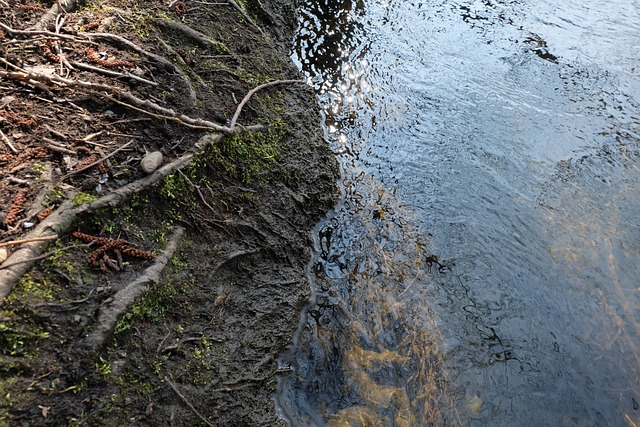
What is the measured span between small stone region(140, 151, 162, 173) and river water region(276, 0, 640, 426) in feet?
5.70

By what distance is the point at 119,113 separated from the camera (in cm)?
350

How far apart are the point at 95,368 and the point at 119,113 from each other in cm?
198

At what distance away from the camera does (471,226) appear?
4.77 metres

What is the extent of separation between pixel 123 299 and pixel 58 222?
2.03ft

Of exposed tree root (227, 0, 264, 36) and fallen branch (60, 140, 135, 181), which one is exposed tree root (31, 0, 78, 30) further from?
exposed tree root (227, 0, 264, 36)

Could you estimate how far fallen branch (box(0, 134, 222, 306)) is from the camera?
2.43 m

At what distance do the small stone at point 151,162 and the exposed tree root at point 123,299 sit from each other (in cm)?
58

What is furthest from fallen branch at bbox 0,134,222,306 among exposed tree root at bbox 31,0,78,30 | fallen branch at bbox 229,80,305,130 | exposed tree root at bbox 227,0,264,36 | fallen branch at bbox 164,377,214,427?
exposed tree root at bbox 227,0,264,36

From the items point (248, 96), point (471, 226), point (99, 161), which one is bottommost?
point (471, 226)

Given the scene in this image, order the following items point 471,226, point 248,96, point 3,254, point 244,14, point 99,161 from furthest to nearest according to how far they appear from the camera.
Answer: point 244,14 < point 471,226 < point 248,96 < point 99,161 < point 3,254

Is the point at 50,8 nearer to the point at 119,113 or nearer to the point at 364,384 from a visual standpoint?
the point at 119,113

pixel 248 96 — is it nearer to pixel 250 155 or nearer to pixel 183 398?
pixel 250 155

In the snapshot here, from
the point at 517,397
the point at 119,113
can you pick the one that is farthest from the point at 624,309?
the point at 119,113

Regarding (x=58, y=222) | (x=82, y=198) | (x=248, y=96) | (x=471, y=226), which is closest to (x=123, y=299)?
(x=58, y=222)
